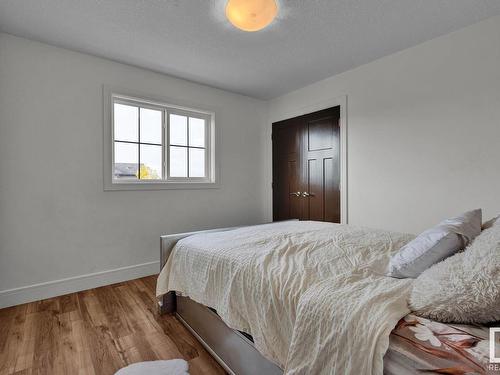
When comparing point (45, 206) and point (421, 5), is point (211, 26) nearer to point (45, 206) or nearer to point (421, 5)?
point (421, 5)

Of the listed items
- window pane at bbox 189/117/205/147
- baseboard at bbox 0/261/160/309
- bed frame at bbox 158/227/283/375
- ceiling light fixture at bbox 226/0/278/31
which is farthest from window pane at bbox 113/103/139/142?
ceiling light fixture at bbox 226/0/278/31

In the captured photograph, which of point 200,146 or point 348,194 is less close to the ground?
point 200,146

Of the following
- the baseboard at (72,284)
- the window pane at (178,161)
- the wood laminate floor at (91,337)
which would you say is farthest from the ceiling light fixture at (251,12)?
the baseboard at (72,284)

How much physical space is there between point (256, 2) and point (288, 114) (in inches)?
91.6

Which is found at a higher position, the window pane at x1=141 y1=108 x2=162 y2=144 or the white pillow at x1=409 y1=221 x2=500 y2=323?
the window pane at x1=141 y1=108 x2=162 y2=144

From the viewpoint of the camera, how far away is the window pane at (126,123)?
3.00 metres

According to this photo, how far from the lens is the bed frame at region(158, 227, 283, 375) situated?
124 cm

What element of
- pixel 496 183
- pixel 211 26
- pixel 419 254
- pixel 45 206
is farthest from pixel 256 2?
pixel 45 206

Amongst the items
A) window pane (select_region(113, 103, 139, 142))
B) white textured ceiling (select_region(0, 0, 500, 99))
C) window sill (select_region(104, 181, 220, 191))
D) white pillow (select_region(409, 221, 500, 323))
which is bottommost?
white pillow (select_region(409, 221, 500, 323))

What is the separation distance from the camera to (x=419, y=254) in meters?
1.11

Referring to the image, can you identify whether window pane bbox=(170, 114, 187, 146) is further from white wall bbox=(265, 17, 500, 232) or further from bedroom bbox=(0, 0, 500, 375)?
white wall bbox=(265, 17, 500, 232)

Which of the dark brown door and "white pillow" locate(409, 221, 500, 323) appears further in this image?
the dark brown door

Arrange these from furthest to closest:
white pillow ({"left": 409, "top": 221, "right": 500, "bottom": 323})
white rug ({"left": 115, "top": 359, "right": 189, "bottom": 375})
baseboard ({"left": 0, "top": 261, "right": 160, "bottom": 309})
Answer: baseboard ({"left": 0, "top": 261, "right": 160, "bottom": 309}) → white rug ({"left": 115, "top": 359, "right": 189, "bottom": 375}) → white pillow ({"left": 409, "top": 221, "right": 500, "bottom": 323})

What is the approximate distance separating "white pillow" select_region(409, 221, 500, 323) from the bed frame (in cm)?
66
